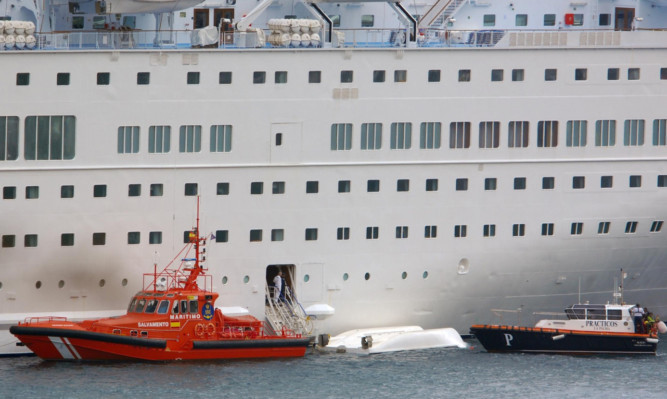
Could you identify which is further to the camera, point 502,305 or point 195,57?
point 502,305

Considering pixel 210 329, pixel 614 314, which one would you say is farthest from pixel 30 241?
pixel 614 314

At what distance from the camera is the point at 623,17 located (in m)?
34.1

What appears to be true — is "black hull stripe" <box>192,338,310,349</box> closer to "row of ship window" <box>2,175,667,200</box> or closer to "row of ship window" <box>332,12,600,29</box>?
"row of ship window" <box>2,175,667,200</box>

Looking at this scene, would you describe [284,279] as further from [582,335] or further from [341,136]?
[582,335]

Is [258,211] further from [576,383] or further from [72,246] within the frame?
[576,383]

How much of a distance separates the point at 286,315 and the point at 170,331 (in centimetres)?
284

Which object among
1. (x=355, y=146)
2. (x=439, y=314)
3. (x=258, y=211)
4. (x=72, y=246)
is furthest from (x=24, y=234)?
(x=439, y=314)

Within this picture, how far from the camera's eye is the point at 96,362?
28.2 metres

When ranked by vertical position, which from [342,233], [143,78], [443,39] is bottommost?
[342,233]

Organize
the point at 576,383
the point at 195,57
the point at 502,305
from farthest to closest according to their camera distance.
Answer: the point at 502,305 → the point at 195,57 → the point at 576,383

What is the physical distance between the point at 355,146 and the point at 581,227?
5522 millimetres

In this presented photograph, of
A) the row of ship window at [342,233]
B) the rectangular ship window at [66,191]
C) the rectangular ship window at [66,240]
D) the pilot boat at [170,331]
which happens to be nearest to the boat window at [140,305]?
the pilot boat at [170,331]

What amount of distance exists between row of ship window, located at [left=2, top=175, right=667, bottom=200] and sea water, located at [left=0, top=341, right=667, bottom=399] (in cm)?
342

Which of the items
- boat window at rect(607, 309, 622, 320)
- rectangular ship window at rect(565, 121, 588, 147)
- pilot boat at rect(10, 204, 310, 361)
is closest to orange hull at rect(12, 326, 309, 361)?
pilot boat at rect(10, 204, 310, 361)
